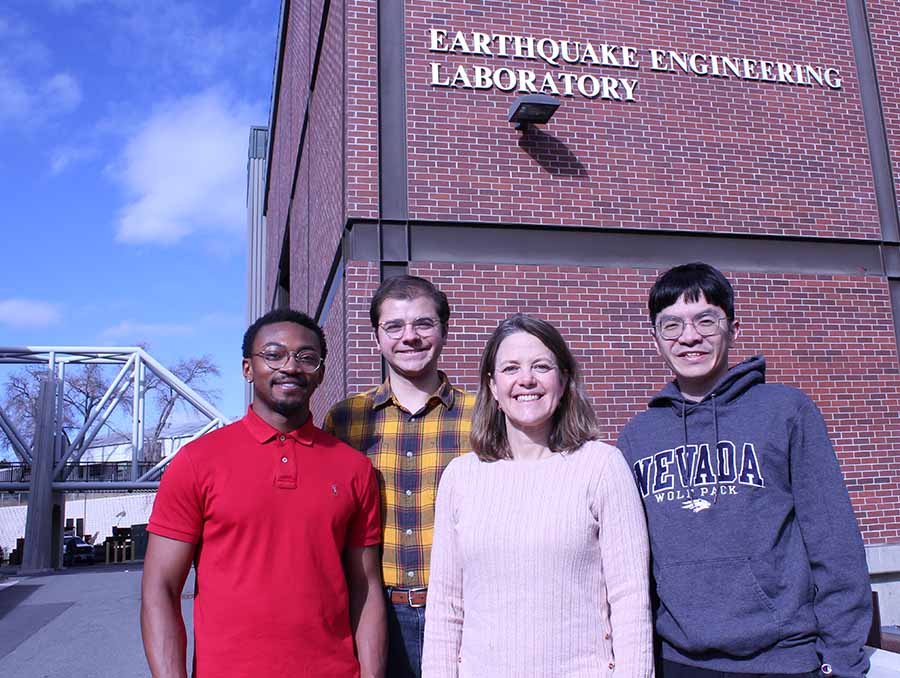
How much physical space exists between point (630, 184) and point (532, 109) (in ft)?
4.10

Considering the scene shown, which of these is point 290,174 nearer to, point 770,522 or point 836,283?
point 836,283

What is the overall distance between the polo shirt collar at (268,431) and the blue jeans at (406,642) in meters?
0.73

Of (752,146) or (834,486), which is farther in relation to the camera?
(752,146)

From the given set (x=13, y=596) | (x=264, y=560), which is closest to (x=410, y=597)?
(x=264, y=560)

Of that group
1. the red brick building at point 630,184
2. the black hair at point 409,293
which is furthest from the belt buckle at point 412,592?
the red brick building at point 630,184

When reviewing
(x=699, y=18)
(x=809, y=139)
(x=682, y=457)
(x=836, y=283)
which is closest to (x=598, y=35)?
(x=699, y=18)

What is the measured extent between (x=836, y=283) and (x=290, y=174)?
9839 mm

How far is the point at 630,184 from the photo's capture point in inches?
297

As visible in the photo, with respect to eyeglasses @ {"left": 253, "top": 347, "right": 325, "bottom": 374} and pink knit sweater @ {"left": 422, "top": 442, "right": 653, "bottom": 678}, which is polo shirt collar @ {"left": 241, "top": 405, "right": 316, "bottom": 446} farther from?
pink knit sweater @ {"left": 422, "top": 442, "right": 653, "bottom": 678}

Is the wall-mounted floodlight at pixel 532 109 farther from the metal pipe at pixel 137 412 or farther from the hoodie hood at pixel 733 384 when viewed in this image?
the metal pipe at pixel 137 412

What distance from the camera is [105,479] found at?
35594mm

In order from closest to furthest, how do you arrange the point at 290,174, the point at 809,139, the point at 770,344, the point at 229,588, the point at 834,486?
the point at 834,486 < the point at 229,588 < the point at 770,344 < the point at 809,139 < the point at 290,174

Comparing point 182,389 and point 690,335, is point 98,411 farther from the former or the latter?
point 690,335

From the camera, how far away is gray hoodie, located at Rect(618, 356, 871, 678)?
2160 mm
